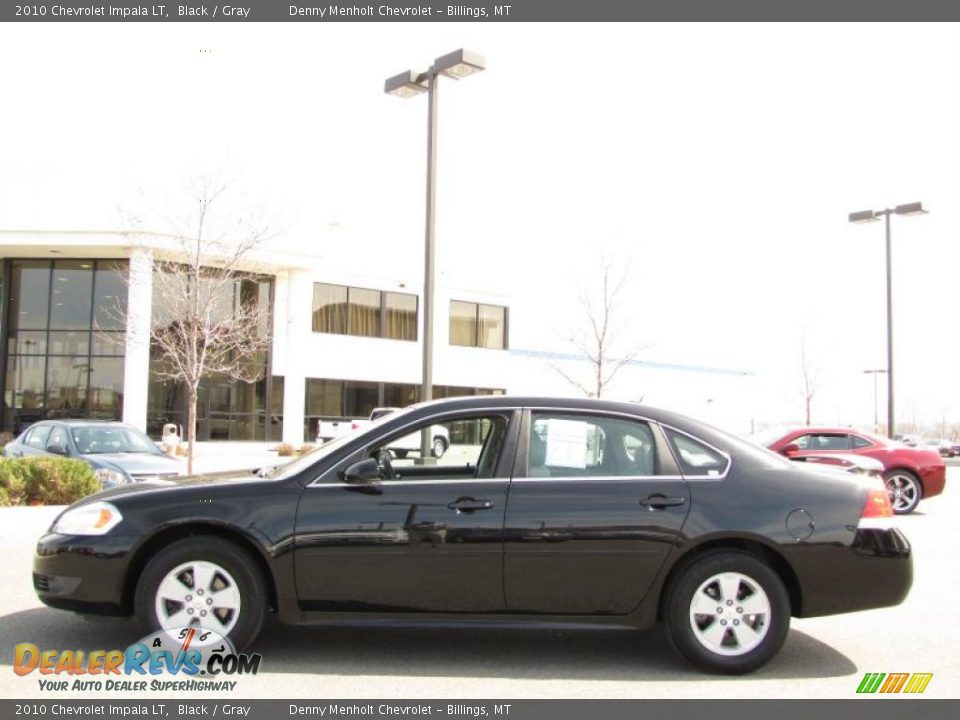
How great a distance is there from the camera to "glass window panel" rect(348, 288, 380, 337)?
35.9 meters

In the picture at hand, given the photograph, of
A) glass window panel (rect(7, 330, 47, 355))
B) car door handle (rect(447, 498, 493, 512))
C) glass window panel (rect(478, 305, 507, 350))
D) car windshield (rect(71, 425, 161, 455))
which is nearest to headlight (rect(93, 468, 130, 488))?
car windshield (rect(71, 425, 161, 455))

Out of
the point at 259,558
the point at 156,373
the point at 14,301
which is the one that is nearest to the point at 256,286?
the point at 156,373

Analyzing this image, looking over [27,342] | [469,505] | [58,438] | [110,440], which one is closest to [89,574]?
[469,505]

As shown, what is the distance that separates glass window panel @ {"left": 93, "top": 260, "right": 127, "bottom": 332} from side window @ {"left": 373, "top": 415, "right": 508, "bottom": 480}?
26509 mm

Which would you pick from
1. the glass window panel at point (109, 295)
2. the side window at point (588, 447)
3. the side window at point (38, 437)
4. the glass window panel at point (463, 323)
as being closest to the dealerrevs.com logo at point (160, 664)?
the side window at point (588, 447)

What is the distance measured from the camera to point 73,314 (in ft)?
103

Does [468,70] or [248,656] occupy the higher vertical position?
[468,70]

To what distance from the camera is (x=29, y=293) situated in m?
31.6

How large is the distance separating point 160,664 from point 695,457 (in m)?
3.31

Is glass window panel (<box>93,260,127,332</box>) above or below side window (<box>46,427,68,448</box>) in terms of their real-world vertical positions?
above

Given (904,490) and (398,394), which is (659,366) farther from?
(904,490)

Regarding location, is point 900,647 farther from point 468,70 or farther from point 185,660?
point 468,70

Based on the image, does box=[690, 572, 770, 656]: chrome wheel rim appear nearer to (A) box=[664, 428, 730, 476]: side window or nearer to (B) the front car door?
(A) box=[664, 428, 730, 476]: side window
